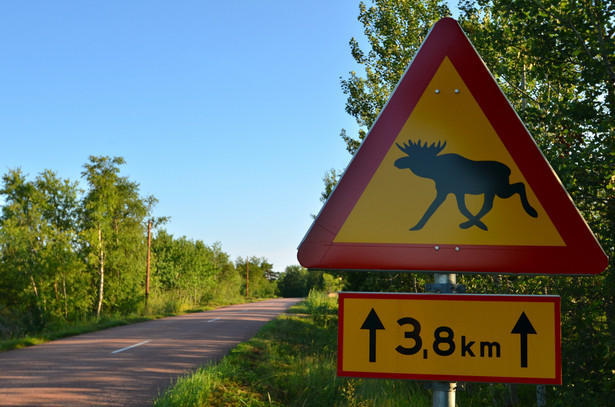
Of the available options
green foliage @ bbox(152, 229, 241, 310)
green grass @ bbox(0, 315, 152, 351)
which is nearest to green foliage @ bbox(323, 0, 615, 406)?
green grass @ bbox(0, 315, 152, 351)

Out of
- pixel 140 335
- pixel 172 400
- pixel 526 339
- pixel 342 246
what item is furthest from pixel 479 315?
pixel 140 335

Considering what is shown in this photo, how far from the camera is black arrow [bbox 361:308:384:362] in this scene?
1615 mm

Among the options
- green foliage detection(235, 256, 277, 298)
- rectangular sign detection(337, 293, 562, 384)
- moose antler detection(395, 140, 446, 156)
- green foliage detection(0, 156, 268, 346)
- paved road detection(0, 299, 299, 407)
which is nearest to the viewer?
rectangular sign detection(337, 293, 562, 384)

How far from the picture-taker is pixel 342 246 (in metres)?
1.65

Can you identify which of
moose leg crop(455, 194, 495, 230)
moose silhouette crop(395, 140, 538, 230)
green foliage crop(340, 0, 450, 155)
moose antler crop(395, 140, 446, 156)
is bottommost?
moose leg crop(455, 194, 495, 230)

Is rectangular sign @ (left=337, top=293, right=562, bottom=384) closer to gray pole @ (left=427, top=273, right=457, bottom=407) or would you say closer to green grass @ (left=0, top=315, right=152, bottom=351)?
gray pole @ (left=427, top=273, right=457, bottom=407)

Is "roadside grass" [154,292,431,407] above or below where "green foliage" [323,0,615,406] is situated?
below

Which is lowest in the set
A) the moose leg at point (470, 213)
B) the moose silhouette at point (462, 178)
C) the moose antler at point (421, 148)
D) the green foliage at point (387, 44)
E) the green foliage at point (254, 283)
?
the green foliage at point (254, 283)

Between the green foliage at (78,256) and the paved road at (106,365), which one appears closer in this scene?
the paved road at (106,365)

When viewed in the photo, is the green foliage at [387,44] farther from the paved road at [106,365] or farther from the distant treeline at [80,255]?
the distant treeline at [80,255]

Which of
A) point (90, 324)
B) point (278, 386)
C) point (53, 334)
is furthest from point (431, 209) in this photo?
point (90, 324)

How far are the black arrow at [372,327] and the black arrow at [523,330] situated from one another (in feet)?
1.42

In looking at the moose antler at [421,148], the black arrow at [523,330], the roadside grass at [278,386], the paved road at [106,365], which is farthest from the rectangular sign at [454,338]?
the paved road at [106,365]

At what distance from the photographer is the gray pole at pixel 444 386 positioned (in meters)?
1.58
